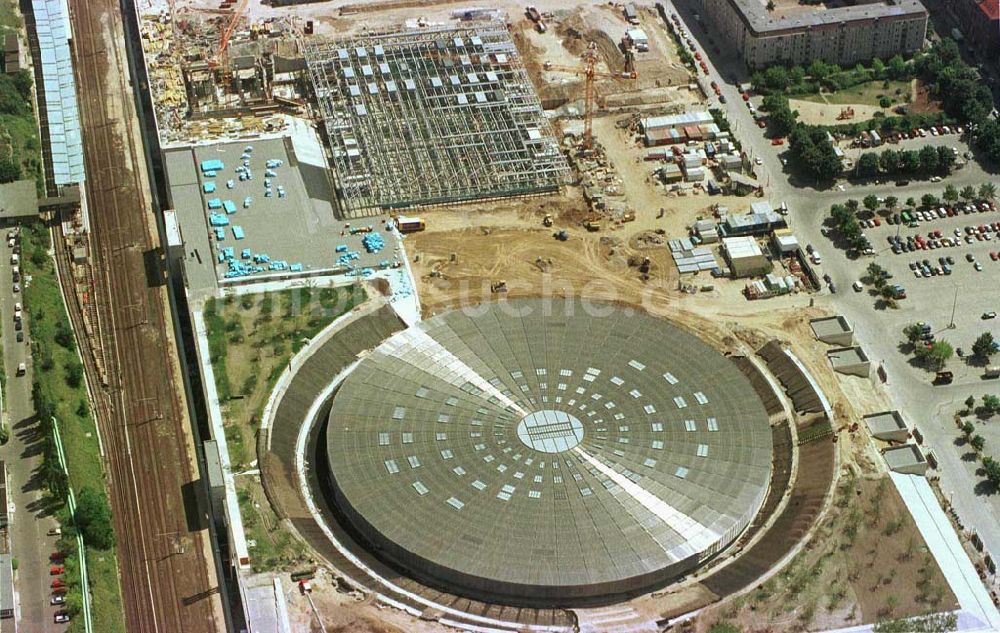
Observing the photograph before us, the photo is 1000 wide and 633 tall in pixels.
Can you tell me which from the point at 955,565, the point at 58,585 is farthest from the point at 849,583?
the point at 58,585

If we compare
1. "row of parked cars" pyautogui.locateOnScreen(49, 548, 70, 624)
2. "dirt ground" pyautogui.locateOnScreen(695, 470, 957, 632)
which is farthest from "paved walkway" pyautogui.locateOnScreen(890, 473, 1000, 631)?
"row of parked cars" pyautogui.locateOnScreen(49, 548, 70, 624)

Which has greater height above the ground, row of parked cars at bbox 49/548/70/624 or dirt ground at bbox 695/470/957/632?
row of parked cars at bbox 49/548/70/624

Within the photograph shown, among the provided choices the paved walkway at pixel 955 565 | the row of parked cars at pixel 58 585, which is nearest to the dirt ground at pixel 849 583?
the paved walkway at pixel 955 565

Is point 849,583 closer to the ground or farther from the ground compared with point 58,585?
closer to the ground

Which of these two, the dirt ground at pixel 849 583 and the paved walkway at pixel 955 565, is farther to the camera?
the paved walkway at pixel 955 565

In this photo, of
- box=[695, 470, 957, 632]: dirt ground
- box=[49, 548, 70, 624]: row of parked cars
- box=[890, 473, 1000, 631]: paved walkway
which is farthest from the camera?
box=[49, 548, 70, 624]: row of parked cars

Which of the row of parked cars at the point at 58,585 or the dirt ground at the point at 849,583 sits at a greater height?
the row of parked cars at the point at 58,585

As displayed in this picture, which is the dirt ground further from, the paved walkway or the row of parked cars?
the row of parked cars

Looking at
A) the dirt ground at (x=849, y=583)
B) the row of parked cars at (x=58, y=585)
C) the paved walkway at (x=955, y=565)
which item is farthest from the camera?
the row of parked cars at (x=58, y=585)

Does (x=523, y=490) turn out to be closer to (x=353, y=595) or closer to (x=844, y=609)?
(x=353, y=595)

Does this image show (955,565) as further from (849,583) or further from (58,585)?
(58,585)

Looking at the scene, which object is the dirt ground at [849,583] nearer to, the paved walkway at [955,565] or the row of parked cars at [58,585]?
the paved walkway at [955,565]
